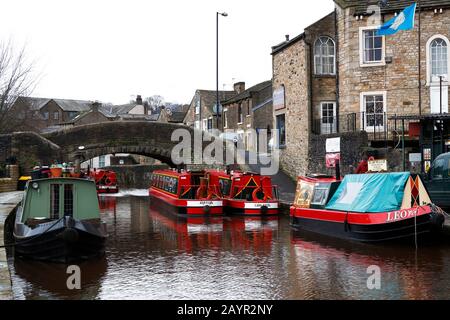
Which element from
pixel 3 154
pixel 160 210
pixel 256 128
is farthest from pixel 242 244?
pixel 256 128

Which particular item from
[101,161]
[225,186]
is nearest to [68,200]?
[225,186]

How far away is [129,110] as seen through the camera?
83.0 metres

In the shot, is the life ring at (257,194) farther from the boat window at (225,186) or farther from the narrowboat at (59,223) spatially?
the narrowboat at (59,223)

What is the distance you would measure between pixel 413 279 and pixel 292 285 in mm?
2208

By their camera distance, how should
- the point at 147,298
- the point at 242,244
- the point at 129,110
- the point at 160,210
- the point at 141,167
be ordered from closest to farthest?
the point at 147,298 < the point at 242,244 < the point at 160,210 < the point at 141,167 < the point at 129,110

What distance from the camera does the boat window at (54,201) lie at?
1297 centimetres

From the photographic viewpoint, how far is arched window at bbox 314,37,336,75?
26.2m

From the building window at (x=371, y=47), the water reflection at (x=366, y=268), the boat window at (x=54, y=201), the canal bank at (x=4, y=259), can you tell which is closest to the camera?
the canal bank at (x=4, y=259)

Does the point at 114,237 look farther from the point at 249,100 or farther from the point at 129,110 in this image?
the point at 129,110

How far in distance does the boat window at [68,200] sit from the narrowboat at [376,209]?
6.68 m

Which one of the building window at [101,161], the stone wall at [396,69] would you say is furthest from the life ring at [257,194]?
the building window at [101,161]

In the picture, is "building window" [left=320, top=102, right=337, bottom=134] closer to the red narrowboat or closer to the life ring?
the life ring

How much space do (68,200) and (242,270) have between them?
4.29 metres

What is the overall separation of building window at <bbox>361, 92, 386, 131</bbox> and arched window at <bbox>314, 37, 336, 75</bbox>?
2526 millimetres
